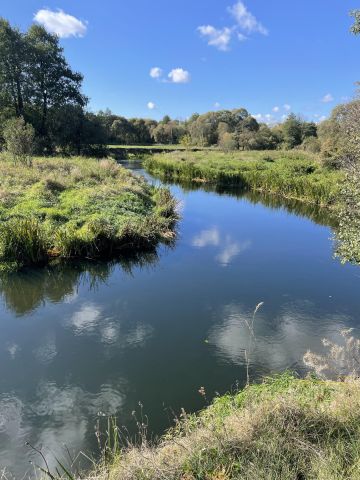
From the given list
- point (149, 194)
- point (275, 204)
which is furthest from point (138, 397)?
point (275, 204)

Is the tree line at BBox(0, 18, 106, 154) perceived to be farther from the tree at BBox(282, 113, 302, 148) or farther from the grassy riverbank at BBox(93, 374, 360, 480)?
the grassy riverbank at BBox(93, 374, 360, 480)

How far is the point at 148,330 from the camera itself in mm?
8102

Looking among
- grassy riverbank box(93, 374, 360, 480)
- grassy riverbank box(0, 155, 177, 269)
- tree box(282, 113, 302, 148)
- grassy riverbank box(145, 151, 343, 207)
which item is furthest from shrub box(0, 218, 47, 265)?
tree box(282, 113, 302, 148)

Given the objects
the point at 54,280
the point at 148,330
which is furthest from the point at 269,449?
the point at 54,280

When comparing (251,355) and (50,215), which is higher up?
(50,215)

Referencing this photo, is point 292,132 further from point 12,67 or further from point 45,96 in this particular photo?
point 12,67

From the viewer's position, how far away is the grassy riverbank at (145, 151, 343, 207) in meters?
25.3

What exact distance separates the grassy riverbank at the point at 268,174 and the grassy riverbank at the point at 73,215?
990 centimetres

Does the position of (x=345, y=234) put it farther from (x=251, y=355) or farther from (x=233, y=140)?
(x=233, y=140)

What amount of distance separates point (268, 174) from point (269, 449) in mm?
29740

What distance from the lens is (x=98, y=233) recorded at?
486 inches

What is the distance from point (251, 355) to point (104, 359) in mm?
2820

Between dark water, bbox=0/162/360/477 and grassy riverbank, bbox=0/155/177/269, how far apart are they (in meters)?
0.70

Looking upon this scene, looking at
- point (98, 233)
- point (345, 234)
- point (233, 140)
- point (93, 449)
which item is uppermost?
point (233, 140)
